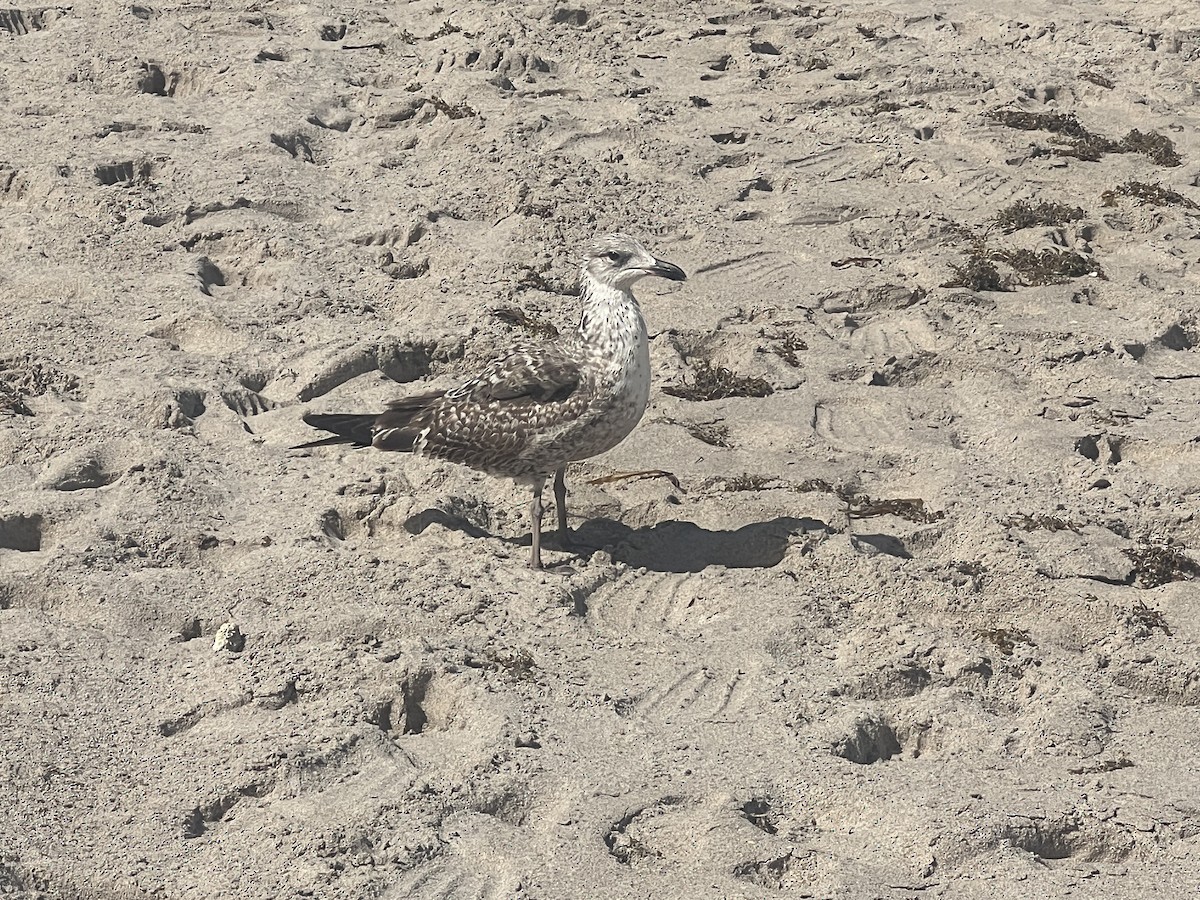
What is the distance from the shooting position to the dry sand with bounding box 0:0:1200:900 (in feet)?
16.6

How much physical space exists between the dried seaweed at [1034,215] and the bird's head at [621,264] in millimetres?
3882

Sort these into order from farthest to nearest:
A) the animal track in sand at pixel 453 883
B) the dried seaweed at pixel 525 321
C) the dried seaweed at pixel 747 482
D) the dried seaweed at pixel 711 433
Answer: the dried seaweed at pixel 525 321, the dried seaweed at pixel 711 433, the dried seaweed at pixel 747 482, the animal track in sand at pixel 453 883

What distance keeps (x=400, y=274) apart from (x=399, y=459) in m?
2.23

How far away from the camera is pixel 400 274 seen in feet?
30.8

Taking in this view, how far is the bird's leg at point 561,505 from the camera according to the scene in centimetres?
696

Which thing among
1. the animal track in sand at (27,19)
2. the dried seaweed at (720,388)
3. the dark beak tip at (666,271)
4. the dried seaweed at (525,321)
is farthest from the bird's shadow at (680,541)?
the animal track in sand at (27,19)

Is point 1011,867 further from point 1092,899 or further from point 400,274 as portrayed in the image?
point 400,274

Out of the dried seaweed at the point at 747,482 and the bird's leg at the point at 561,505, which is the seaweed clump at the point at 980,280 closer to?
the dried seaweed at the point at 747,482

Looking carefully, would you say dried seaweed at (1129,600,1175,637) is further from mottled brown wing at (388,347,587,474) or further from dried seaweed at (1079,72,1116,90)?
dried seaweed at (1079,72,1116,90)

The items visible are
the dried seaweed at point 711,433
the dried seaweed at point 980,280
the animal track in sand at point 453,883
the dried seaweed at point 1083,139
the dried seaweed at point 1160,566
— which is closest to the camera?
the animal track in sand at point 453,883

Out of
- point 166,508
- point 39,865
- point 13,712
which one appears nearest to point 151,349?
point 166,508

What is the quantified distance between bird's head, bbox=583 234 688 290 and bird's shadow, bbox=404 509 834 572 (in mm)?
1145

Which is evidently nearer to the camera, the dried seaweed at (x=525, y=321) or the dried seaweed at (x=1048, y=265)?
the dried seaweed at (x=525, y=321)

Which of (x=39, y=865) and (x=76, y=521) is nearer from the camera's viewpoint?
(x=39, y=865)
